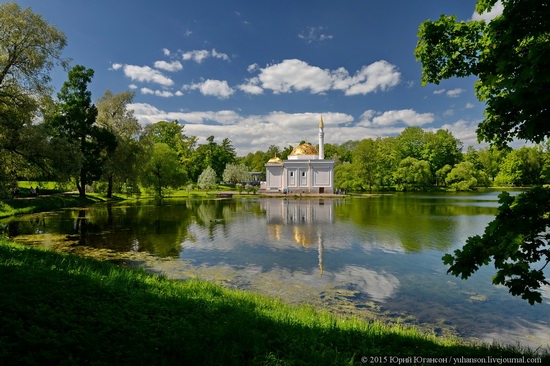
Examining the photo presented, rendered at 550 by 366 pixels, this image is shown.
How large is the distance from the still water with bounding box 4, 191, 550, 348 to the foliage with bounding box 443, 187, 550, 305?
3780 mm

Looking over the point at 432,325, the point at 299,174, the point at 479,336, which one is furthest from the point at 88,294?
the point at 299,174

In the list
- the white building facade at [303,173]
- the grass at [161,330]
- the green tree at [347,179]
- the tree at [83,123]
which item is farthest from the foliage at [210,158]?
the grass at [161,330]

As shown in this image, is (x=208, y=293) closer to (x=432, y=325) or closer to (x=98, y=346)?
(x=98, y=346)

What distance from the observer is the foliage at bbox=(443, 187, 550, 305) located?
3.74 meters

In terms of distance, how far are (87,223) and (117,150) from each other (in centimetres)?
1761

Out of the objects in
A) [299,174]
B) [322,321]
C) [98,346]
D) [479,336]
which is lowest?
[479,336]

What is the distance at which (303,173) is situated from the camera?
6450cm

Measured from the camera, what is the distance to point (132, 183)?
4022cm

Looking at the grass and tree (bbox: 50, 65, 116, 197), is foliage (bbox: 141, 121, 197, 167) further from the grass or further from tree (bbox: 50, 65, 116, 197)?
the grass

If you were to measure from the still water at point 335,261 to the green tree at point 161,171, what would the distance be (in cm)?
2155

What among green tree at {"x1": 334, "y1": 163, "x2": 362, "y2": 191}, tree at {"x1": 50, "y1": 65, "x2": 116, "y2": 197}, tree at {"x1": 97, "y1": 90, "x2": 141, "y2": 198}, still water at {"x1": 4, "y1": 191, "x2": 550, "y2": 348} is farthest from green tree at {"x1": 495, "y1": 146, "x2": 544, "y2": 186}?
tree at {"x1": 50, "y1": 65, "x2": 116, "y2": 197}

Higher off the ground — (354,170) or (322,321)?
(354,170)

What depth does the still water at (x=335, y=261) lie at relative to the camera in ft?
26.2

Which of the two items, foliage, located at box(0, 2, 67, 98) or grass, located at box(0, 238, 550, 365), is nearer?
grass, located at box(0, 238, 550, 365)
